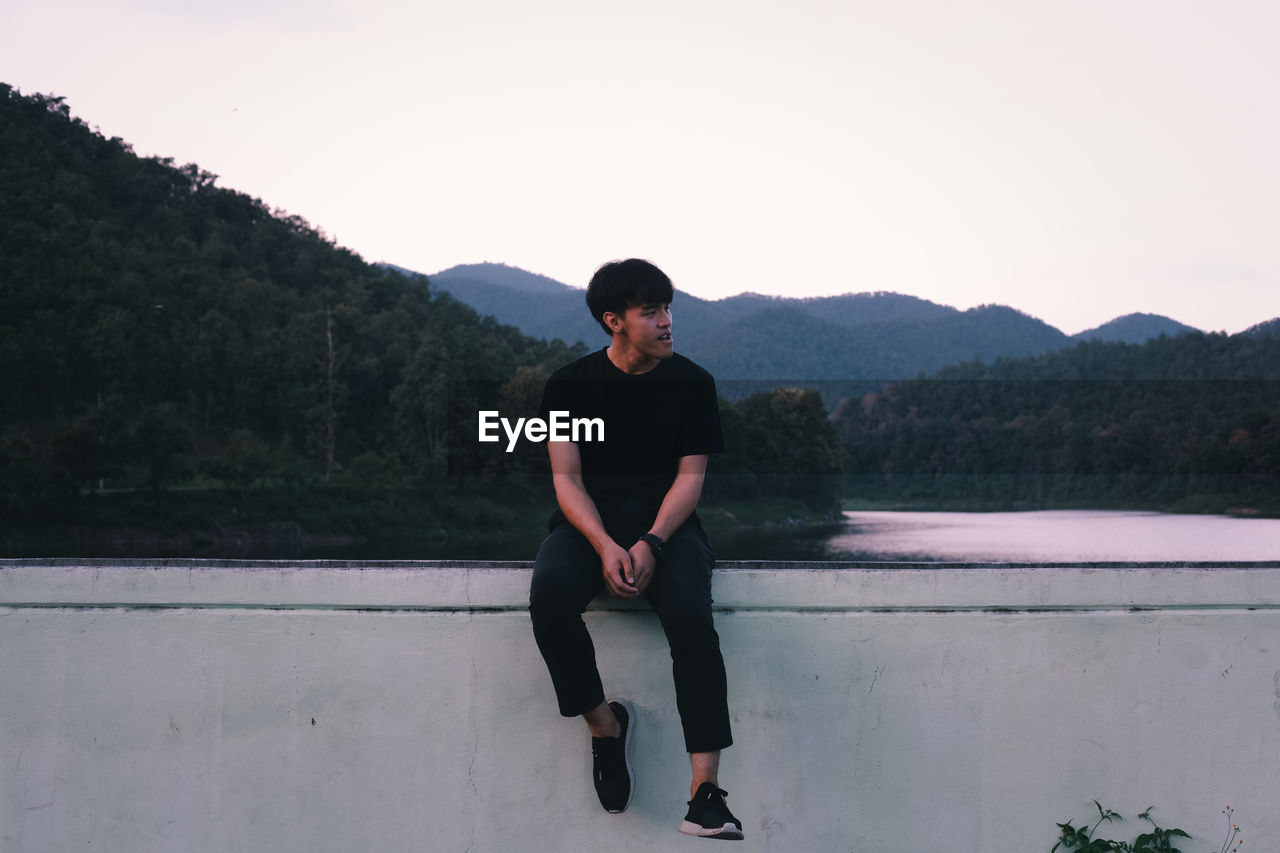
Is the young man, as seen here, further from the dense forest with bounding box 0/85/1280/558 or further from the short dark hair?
the dense forest with bounding box 0/85/1280/558

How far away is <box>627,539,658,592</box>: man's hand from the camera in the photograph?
224 centimetres

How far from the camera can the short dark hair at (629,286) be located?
246 centimetres

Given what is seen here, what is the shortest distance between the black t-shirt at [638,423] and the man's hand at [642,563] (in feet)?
0.65

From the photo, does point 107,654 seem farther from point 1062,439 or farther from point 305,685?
point 1062,439

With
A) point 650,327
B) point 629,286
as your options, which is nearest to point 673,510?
point 650,327

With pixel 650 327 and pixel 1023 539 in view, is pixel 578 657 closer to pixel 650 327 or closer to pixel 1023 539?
pixel 650 327

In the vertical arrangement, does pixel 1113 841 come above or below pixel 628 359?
below

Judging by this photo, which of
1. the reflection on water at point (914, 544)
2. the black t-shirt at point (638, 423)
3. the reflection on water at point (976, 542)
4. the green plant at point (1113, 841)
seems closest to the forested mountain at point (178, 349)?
the reflection on water at point (914, 544)

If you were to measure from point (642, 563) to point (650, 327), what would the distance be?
599 mm

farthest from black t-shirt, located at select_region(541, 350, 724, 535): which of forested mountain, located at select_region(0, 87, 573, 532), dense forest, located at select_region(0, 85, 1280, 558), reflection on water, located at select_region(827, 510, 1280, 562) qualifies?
forested mountain, located at select_region(0, 87, 573, 532)

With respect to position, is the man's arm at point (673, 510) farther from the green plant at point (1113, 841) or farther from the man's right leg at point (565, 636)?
the green plant at point (1113, 841)

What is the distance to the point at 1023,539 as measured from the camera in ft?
230

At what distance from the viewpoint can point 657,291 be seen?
2.45m

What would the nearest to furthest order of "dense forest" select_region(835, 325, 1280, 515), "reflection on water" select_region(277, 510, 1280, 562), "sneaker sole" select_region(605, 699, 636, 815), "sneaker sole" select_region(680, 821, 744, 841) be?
"sneaker sole" select_region(680, 821, 744, 841) → "sneaker sole" select_region(605, 699, 636, 815) → "reflection on water" select_region(277, 510, 1280, 562) → "dense forest" select_region(835, 325, 1280, 515)
